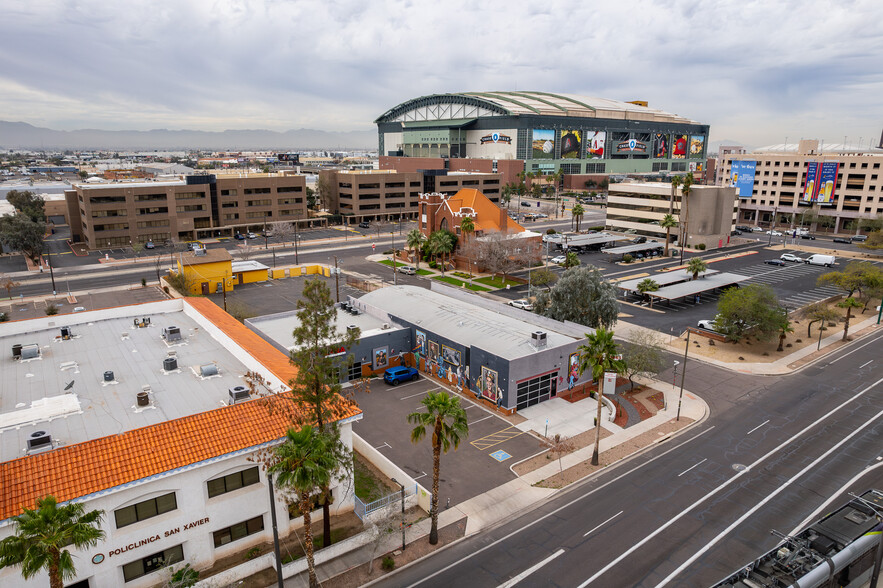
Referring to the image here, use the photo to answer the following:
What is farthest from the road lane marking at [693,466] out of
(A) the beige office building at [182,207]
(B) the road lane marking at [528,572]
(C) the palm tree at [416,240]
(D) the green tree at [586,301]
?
(A) the beige office building at [182,207]

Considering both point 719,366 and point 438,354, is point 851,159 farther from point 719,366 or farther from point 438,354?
point 438,354

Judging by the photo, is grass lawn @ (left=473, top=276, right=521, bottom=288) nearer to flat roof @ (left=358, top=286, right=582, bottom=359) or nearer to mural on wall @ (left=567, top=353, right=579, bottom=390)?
flat roof @ (left=358, top=286, right=582, bottom=359)

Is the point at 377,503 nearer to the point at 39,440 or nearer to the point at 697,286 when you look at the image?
the point at 39,440

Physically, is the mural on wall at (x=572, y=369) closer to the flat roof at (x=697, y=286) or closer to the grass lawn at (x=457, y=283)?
the flat roof at (x=697, y=286)

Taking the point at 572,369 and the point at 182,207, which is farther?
the point at 182,207

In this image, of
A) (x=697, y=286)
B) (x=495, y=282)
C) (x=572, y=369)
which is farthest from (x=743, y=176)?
(x=572, y=369)

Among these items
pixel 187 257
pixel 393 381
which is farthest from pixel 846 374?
pixel 187 257

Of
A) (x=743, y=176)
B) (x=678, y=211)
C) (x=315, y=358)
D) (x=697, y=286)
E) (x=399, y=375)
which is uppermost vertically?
(x=743, y=176)
